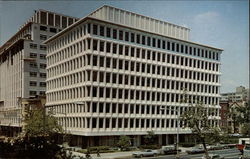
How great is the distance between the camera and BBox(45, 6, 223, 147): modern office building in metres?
52.7

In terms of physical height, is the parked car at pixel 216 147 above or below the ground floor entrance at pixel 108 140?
below

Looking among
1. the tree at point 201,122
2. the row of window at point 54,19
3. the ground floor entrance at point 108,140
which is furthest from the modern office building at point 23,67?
the tree at point 201,122

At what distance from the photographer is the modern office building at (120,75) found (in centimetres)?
5272

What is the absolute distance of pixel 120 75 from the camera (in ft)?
184

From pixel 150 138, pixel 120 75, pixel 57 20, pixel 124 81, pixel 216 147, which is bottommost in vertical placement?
pixel 216 147

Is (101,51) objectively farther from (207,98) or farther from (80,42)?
(207,98)

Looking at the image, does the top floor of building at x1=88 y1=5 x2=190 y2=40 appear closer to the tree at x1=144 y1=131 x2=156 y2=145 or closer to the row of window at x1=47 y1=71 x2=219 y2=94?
the row of window at x1=47 y1=71 x2=219 y2=94

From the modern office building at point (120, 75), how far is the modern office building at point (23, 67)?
9.60 meters

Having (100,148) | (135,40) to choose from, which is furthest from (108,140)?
(135,40)

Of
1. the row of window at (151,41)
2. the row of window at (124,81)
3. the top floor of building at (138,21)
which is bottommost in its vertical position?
the row of window at (124,81)

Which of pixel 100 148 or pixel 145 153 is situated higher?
pixel 145 153

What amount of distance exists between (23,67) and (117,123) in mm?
33646

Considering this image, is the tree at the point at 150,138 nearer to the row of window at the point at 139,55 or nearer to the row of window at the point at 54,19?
the row of window at the point at 139,55

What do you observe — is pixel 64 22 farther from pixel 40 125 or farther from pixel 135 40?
pixel 40 125
